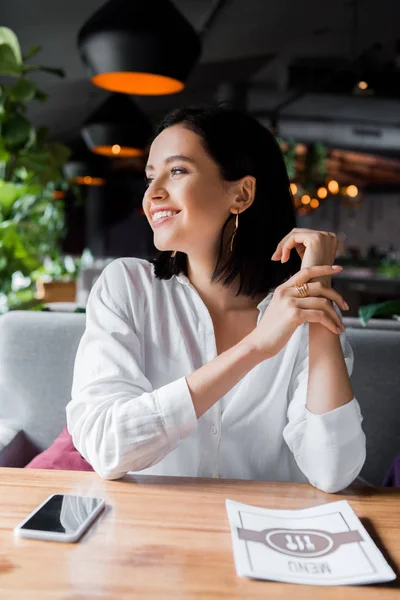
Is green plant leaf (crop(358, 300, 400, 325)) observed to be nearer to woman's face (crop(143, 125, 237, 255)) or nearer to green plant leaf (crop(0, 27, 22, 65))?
woman's face (crop(143, 125, 237, 255))

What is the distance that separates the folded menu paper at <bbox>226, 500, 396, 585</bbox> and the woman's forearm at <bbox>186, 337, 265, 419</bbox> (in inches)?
10.0

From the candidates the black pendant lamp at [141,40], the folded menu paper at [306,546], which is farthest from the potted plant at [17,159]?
the folded menu paper at [306,546]

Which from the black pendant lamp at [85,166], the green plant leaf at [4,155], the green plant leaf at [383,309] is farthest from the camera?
the black pendant lamp at [85,166]

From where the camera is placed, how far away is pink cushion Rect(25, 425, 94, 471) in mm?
1833

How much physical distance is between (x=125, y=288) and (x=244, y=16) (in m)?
5.46

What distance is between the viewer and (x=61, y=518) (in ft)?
3.58

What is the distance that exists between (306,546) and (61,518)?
381 mm

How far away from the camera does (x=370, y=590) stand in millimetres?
942

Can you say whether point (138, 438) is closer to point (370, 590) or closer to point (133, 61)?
point (370, 590)

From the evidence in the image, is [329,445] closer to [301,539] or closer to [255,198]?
[301,539]

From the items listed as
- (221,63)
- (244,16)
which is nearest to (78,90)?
(221,63)

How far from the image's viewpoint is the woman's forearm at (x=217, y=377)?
1.39m

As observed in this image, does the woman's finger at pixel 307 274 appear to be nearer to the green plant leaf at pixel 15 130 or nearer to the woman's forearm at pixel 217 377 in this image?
the woman's forearm at pixel 217 377

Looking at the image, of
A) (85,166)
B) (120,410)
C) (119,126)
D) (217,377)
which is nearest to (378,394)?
(217,377)
